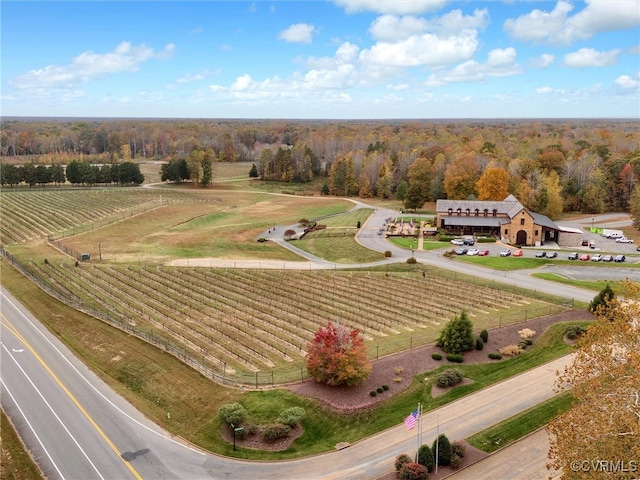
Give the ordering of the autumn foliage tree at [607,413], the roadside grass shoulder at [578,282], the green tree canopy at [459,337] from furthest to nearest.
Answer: the roadside grass shoulder at [578,282] → the green tree canopy at [459,337] → the autumn foliage tree at [607,413]

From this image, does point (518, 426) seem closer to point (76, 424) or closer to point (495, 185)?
point (76, 424)

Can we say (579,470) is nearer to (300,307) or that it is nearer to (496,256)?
(300,307)

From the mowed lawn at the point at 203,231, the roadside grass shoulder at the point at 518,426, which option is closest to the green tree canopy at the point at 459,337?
the roadside grass shoulder at the point at 518,426

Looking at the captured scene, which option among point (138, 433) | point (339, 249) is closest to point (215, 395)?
point (138, 433)

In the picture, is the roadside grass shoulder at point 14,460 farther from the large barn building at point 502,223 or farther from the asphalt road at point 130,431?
the large barn building at point 502,223

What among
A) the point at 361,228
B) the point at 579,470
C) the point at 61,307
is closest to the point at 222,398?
the point at 579,470

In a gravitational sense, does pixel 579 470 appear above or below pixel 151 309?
above
